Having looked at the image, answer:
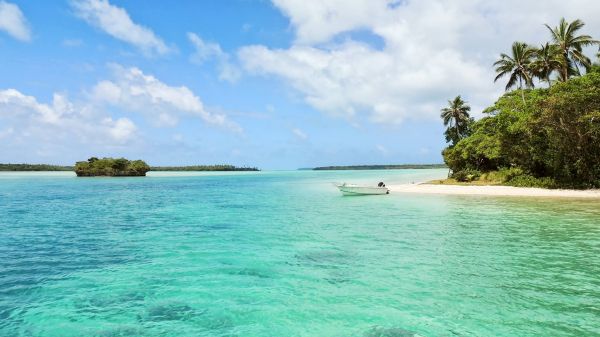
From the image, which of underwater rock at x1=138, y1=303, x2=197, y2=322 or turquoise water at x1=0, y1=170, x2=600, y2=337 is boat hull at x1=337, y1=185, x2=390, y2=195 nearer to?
turquoise water at x1=0, y1=170, x2=600, y2=337

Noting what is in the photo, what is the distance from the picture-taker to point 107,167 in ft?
384

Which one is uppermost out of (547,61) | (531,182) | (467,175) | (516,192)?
(547,61)

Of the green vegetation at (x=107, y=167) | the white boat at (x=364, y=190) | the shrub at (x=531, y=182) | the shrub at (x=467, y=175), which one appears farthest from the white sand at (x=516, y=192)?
the green vegetation at (x=107, y=167)

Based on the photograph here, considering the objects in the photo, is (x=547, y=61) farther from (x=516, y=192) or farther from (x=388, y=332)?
(x=388, y=332)

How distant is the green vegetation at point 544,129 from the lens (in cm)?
2994

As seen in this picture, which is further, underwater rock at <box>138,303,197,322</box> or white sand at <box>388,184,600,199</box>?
white sand at <box>388,184,600,199</box>

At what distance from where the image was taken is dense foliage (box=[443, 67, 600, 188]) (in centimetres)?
2945

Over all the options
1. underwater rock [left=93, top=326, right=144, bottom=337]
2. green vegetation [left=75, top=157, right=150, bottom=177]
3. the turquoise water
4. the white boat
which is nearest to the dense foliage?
the turquoise water

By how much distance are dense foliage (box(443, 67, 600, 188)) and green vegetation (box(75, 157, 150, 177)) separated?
105 meters

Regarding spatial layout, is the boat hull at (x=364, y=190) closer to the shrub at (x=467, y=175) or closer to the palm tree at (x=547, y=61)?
the shrub at (x=467, y=175)

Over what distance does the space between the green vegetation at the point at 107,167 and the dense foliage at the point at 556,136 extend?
344 feet

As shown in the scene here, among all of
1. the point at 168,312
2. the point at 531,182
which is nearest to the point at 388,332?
the point at 168,312

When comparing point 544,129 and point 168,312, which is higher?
point 544,129

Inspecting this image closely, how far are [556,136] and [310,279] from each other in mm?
29731
